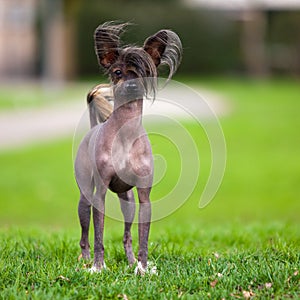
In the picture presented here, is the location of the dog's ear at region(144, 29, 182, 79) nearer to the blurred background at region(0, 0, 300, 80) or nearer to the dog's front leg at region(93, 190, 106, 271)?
the dog's front leg at region(93, 190, 106, 271)

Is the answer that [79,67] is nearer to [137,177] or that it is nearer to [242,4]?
[242,4]

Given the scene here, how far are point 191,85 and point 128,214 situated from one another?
2463 centimetres

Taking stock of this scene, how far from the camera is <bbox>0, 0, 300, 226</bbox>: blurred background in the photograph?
10297 millimetres

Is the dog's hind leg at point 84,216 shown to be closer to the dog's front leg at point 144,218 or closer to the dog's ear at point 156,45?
the dog's front leg at point 144,218

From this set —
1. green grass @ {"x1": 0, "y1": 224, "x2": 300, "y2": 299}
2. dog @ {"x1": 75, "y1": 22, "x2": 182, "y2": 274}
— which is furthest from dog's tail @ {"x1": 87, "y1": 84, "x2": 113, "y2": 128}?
green grass @ {"x1": 0, "y1": 224, "x2": 300, "y2": 299}

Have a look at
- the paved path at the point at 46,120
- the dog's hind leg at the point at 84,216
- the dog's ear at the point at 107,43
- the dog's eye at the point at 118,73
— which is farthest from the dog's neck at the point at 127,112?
the paved path at the point at 46,120

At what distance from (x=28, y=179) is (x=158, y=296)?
8.01 m

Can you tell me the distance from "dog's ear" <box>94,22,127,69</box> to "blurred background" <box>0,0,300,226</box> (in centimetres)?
152

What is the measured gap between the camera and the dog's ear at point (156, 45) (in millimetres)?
4230

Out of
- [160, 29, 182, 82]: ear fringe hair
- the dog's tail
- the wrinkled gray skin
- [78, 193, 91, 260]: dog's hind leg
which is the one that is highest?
[160, 29, 182, 82]: ear fringe hair

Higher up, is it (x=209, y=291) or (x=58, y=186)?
(x=209, y=291)

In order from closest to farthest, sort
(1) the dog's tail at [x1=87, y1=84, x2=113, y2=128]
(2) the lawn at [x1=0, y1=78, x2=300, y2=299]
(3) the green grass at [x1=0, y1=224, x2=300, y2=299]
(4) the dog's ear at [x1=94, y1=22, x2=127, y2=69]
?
(3) the green grass at [x1=0, y1=224, x2=300, y2=299], (2) the lawn at [x1=0, y1=78, x2=300, y2=299], (4) the dog's ear at [x1=94, y1=22, x2=127, y2=69], (1) the dog's tail at [x1=87, y1=84, x2=113, y2=128]

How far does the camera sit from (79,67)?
34.4 metres

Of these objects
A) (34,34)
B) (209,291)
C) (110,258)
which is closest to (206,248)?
(110,258)
